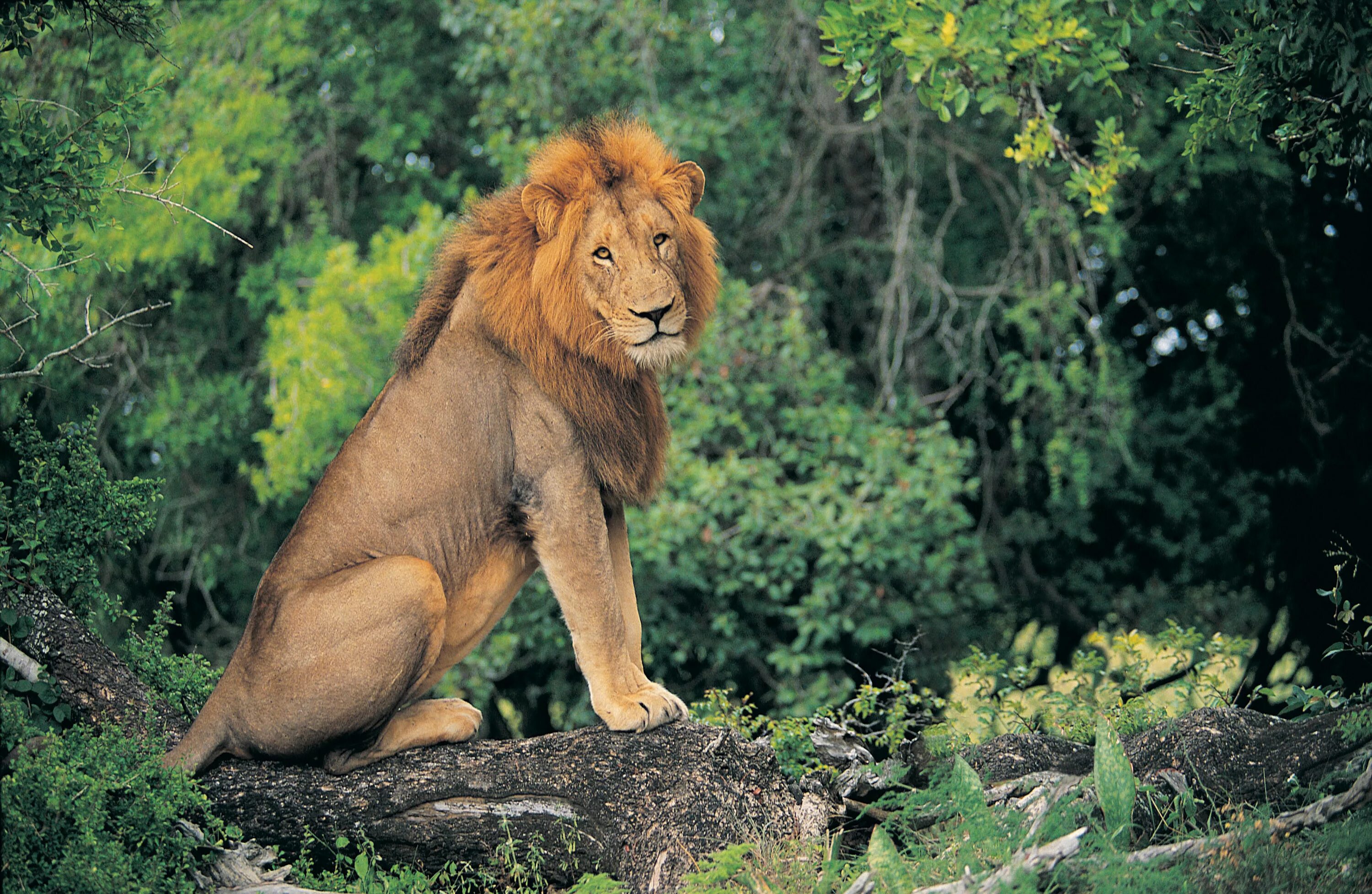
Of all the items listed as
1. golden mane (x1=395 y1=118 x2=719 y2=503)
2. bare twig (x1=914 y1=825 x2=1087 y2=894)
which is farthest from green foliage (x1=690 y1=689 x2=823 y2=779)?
bare twig (x1=914 y1=825 x2=1087 y2=894)

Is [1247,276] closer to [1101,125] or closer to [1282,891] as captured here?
[1101,125]

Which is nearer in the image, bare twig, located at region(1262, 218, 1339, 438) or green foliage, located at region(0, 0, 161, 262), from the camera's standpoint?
green foliage, located at region(0, 0, 161, 262)

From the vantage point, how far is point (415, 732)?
4070 millimetres

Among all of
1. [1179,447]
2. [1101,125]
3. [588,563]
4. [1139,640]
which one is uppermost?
[1101,125]

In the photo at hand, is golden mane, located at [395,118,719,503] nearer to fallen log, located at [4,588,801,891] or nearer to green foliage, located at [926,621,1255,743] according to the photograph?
fallen log, located at [4,588,801,891]

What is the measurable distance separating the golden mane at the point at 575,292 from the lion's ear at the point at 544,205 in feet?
0.06

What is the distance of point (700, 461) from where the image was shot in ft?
26.3

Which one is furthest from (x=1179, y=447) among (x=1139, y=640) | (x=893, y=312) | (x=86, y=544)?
(x=86, y=544)

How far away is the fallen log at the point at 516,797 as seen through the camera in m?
3.82

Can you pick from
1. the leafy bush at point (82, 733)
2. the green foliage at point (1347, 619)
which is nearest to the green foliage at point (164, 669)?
the leafy bush at point (82, 733)

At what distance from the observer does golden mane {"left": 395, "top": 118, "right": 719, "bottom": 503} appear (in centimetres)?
414

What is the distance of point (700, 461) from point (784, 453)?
577 mm

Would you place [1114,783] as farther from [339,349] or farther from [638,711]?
[339,349]

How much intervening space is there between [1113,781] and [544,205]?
259 cm
